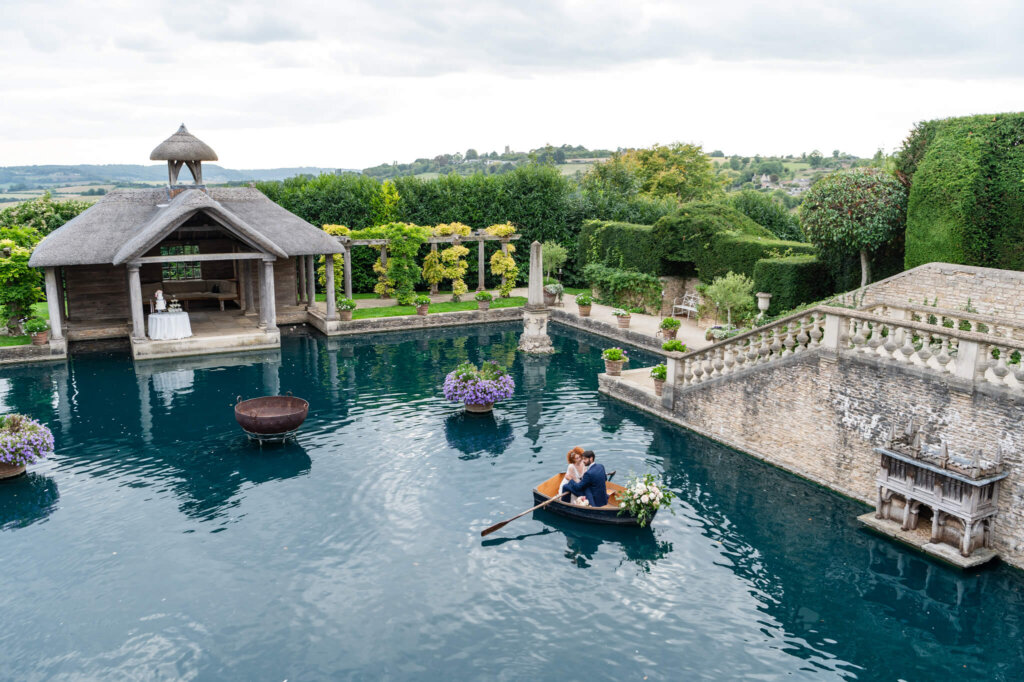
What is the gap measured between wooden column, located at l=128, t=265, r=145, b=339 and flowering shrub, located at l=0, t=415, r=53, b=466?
399 inches

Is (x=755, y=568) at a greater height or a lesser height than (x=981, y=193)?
lesser

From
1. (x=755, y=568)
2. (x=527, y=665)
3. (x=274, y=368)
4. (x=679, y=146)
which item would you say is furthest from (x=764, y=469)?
(x=679, y=146)

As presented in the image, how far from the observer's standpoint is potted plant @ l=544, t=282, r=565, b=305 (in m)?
31.3

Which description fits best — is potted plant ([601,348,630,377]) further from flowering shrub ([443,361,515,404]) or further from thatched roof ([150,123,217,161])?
thatched roof ([150,123,217,161])

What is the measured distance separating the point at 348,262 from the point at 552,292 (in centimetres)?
808

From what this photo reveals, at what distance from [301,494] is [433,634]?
16.9 ft

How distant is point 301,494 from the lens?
47.3 feet

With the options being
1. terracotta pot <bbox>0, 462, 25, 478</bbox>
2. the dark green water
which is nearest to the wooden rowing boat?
the dark green water

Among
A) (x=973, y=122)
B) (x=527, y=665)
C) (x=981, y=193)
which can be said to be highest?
(x=973, y=122)

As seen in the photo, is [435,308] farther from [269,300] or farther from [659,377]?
[659,377]

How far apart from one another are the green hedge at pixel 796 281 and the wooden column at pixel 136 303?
65.4 feet

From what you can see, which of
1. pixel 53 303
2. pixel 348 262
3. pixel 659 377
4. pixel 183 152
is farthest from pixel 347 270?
pixel 659 377

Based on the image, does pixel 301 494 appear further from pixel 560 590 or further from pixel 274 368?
pixel 274 368

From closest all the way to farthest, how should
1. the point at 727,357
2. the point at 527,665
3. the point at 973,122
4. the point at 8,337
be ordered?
the point at 527,665 < the point at 727,357 < the point at 973,122 < the point at 8,337
